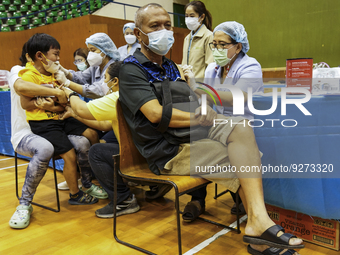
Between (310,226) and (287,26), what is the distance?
6.48 meters

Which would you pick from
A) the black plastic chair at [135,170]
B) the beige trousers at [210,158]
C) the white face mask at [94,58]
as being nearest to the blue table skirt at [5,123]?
the white face mask at [94,58]

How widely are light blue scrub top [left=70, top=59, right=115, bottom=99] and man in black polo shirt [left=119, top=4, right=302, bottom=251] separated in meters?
0.84

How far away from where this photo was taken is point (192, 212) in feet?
5.91

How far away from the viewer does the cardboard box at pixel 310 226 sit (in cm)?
146

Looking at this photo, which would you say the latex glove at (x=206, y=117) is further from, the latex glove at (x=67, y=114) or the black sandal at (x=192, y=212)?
the latex glove at (x=67, y=114)

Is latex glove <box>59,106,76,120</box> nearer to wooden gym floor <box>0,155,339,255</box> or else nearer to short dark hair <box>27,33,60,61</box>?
short dark hair <box>27,33,60,61</box>

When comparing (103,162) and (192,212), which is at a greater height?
(103,162)

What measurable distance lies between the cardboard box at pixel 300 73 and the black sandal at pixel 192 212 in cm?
89

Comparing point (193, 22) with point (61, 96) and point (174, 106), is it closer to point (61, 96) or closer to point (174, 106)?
point (61, 96)

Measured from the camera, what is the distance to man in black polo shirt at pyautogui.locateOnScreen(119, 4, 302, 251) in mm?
1303

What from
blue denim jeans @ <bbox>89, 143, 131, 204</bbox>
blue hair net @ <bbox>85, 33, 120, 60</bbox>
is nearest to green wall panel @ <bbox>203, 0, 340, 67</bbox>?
blue hair net @ <bbox>85, 33, 120, 60</bbox>

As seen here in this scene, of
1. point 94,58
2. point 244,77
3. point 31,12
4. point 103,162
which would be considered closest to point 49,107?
point 103,162

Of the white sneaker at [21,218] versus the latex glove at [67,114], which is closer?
the white sneaker at [21,218]

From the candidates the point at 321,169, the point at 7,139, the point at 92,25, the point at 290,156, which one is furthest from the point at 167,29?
the point at 92,25
